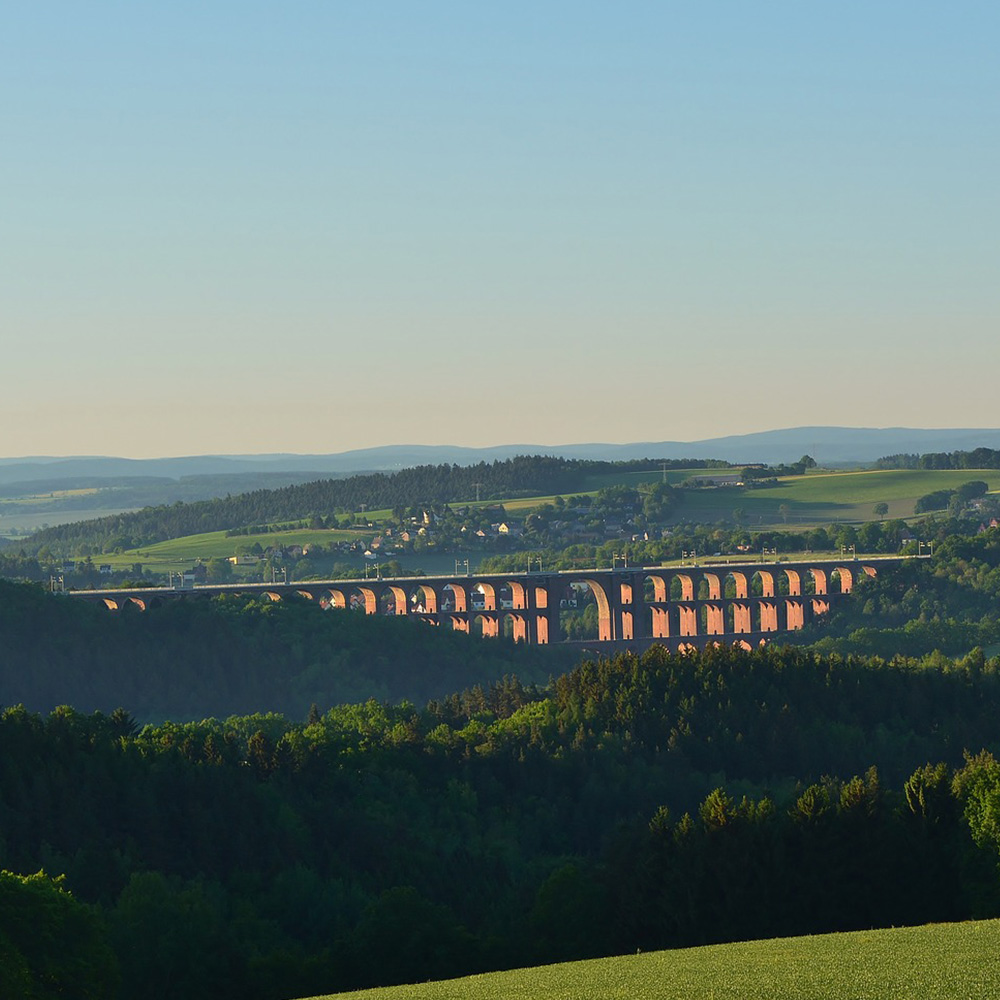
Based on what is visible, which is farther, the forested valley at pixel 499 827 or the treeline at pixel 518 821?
the treeline at pixel 518 821

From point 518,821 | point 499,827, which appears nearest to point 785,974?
point 499,827

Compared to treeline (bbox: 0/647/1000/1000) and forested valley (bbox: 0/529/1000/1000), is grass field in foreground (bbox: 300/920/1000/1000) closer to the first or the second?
forested valley (bbox: 0/529/1000/1000)

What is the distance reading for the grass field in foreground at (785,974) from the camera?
53.3m

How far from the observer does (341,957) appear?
2933 inches

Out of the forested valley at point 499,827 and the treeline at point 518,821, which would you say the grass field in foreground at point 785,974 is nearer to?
the forested valley at point 499,827

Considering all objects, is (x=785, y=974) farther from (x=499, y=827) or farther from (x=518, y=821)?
(x=518, y=821)

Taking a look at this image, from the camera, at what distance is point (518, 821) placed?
416 feet

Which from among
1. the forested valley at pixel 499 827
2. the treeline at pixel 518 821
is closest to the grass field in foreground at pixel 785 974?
the forested valley at pixel 499 827

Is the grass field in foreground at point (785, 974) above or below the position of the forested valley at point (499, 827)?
above

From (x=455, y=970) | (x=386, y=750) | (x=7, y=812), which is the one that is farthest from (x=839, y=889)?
(x=386, y=750)

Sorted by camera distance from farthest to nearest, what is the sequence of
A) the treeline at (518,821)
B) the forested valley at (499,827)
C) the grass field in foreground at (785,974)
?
the treeline at (518,821) → the forested valley at (499,827) → the grass field in foreground at (785,974)

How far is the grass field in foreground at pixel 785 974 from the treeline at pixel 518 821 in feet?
43.0

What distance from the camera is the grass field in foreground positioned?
53.3m

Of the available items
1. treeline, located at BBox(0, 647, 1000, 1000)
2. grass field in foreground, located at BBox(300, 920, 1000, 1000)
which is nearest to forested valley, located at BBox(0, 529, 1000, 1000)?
treeline, located at BBox(0, 647, 1000, 1000)
